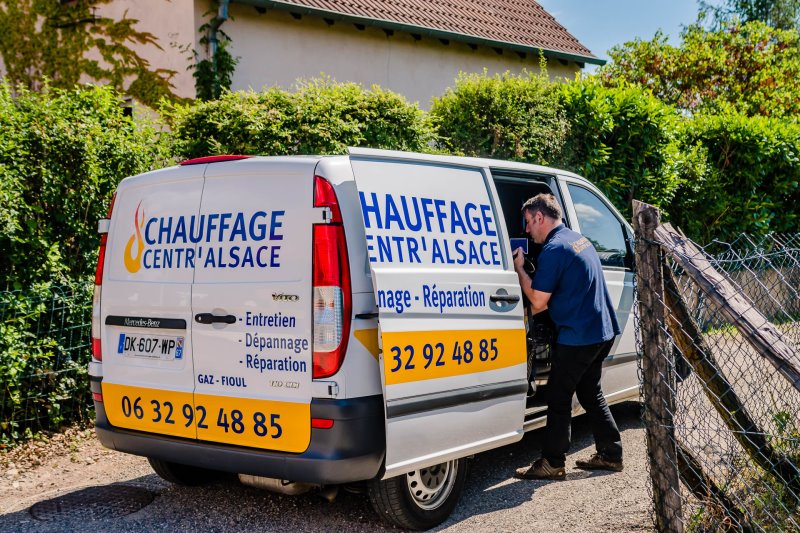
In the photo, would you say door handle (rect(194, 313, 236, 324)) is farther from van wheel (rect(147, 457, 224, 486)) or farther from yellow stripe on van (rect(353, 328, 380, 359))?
van wheel (rect(147, 457, 224, 486))

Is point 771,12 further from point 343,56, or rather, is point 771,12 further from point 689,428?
point 689,428

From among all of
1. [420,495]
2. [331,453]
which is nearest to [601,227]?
[420,495]

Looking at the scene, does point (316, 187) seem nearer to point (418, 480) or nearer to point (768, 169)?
point (418, 480)

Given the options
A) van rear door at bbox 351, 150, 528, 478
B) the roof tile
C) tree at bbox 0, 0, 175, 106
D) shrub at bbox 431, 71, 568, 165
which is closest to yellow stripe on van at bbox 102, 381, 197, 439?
van rear door at bbox 351, 150, 528, 478

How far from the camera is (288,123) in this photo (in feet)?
24.7

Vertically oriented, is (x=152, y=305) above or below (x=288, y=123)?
below

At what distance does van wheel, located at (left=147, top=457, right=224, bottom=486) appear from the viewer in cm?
496

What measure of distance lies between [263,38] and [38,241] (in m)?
6.96

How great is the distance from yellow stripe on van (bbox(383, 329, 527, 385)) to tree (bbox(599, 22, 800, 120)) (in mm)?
15048

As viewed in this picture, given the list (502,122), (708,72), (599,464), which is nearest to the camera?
(599,464)

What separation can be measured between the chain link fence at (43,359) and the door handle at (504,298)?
3583mm

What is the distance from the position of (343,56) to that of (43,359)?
8557 mm

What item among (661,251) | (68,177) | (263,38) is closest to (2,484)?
(68,177)

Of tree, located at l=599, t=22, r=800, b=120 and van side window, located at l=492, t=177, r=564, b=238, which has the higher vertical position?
tree, located at l=599, t=22, r=800, b=120
